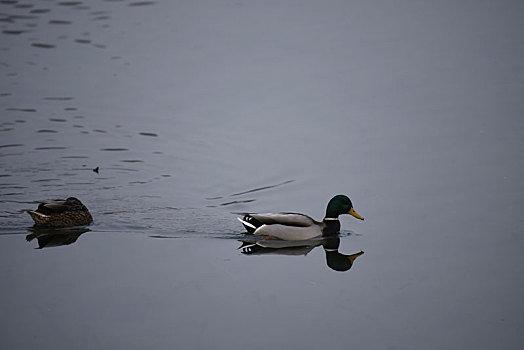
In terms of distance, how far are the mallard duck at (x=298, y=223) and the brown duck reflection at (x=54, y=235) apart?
85.0 inches

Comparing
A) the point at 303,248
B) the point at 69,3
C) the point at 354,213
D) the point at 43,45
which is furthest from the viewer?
the point at 69,3

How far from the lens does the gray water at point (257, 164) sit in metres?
7.23

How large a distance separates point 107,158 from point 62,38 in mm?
6825

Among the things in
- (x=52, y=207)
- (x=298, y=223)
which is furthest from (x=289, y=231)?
(x=52, y=207)

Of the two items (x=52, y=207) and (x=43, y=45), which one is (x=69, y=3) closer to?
(x=43, y=45)

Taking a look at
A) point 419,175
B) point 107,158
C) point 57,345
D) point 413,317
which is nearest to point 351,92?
point 419,175

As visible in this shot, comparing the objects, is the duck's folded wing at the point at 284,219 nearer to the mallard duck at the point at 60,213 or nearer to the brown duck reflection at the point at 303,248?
the brown duck reflection at the point at 303,248

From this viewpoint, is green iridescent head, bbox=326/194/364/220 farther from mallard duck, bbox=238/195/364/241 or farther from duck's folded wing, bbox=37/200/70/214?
duck's folded wing, bbox=37/200/70/214

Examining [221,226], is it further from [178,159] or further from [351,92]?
[351,92]

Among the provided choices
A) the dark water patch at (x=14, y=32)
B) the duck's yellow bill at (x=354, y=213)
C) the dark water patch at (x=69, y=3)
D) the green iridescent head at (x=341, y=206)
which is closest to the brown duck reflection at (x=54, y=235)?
the green iridescent head at (x=341, y=206)

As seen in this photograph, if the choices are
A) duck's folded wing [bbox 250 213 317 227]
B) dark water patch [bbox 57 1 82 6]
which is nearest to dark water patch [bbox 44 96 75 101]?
duck's folded wing [bbox 250 213 317 227]

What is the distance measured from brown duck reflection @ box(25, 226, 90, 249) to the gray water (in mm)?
68

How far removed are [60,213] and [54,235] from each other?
0.30 meters

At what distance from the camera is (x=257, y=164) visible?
11.7 meters
